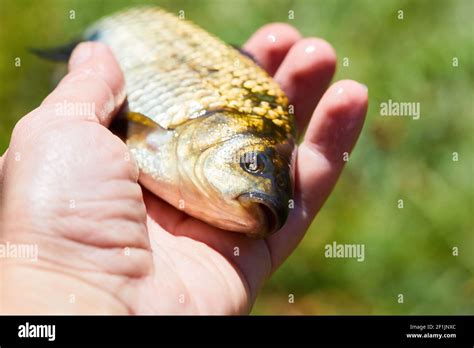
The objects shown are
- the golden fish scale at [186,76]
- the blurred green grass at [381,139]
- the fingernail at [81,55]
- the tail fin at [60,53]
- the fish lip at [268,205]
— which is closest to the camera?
the fish lip at [268,205]

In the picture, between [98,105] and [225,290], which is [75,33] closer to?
[98,105]

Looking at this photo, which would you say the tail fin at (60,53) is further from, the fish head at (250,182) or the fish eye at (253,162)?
the fish eye at (253,162)

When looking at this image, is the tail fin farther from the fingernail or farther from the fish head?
the fish head

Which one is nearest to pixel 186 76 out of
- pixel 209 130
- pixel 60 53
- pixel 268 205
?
pixel 209 130

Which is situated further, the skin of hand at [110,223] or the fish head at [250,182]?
the fish head at [250,182]

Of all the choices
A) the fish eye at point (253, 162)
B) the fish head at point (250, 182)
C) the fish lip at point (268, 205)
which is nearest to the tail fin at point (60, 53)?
the fish head at point (250, 182)

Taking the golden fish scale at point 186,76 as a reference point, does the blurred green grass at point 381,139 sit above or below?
below
